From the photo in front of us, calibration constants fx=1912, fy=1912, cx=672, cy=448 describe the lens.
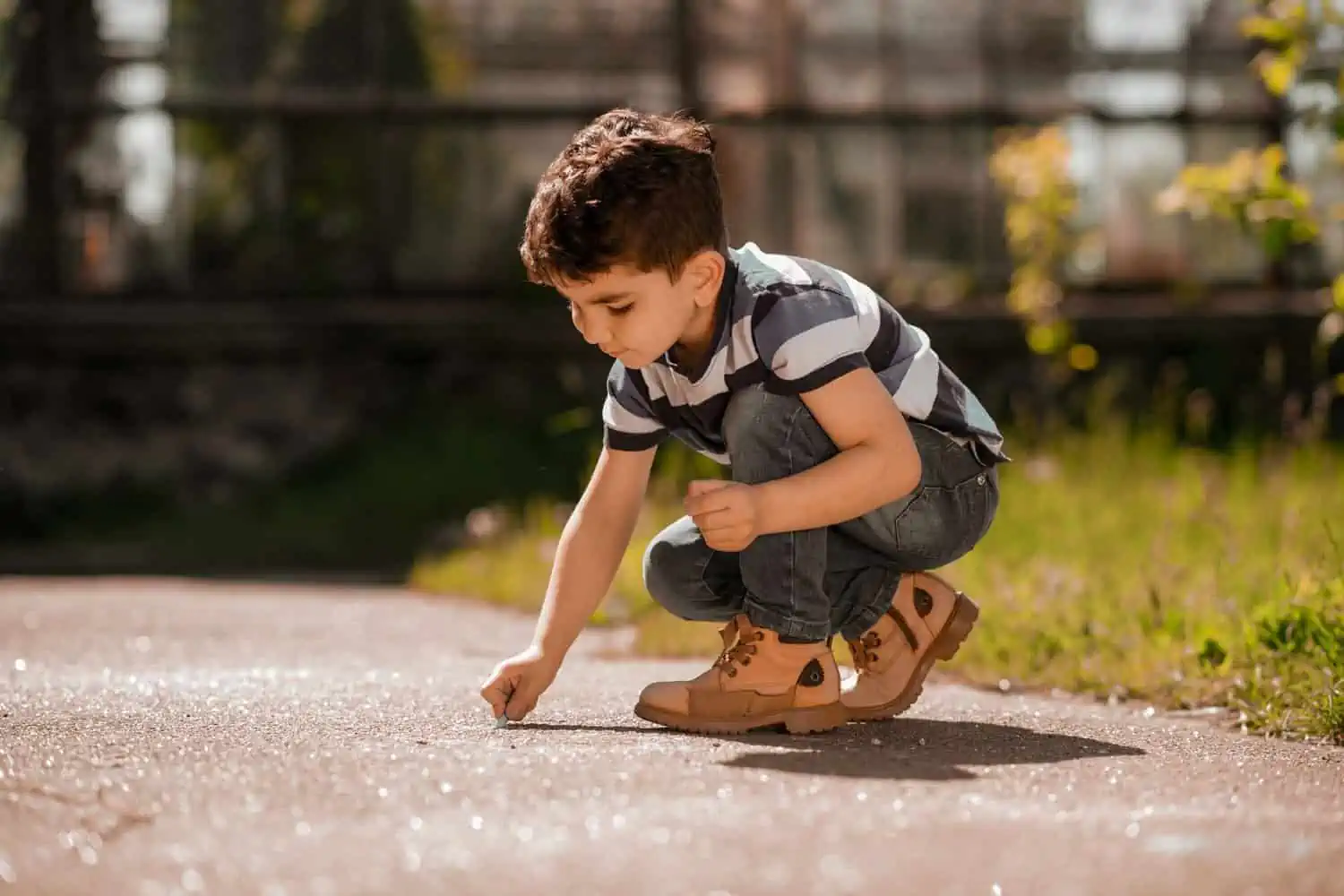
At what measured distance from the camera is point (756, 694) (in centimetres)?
294

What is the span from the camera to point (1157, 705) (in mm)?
3611

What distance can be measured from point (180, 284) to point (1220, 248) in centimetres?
483

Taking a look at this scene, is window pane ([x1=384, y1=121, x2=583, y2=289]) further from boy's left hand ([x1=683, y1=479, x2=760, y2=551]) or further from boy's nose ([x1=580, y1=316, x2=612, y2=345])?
boy's left hand ([x1=683, y1=479, x2=760, y2=551])

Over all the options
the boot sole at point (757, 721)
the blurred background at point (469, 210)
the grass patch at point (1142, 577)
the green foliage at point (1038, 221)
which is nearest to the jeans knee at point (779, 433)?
the boot sole at point (757, 721)

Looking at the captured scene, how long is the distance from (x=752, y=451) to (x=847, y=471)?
185 millimetres

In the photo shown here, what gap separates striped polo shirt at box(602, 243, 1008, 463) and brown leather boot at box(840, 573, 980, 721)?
0.26m

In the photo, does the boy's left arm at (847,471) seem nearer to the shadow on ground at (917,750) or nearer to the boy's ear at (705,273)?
the boy's ear at (705,273)

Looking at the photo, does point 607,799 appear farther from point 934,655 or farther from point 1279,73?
point 1279,73

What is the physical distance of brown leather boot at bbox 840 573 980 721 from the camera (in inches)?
125

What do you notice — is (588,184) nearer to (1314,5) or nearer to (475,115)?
(1314,5)

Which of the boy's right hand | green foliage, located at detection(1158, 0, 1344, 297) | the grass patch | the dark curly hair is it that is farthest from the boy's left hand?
green foliage, located at detection(1158, 0, 1344, 297)

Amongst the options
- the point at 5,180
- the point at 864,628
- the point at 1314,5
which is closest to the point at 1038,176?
the point at 1314,5

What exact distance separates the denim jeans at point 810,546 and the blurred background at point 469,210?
5.39m

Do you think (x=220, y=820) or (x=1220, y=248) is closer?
(x=220, y=820)
